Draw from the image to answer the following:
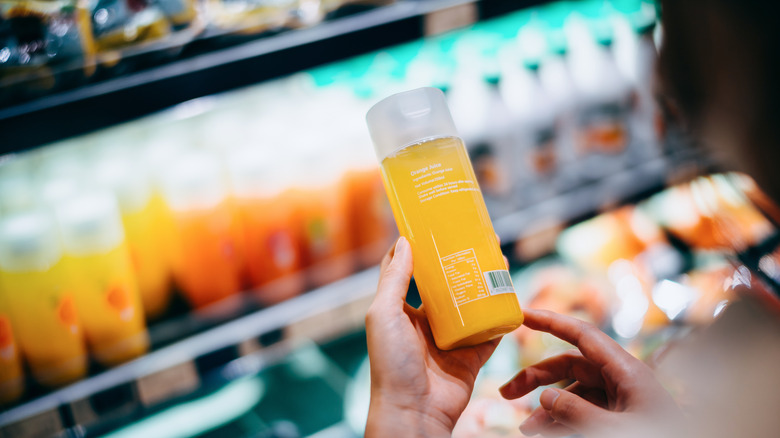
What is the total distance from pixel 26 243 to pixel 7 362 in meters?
0.24

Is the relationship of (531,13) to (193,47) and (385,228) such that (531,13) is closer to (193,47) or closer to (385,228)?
(385,228)

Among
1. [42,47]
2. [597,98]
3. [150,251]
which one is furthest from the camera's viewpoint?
[597,98]

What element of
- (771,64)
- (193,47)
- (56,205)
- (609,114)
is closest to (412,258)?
(771,64)

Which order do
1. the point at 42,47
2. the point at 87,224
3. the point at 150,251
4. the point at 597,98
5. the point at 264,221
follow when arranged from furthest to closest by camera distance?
the point at 597,98, the point at 264,221, the point at 150,251, the point at 87,224, the point at 42,47

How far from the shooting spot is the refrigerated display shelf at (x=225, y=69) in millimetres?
896

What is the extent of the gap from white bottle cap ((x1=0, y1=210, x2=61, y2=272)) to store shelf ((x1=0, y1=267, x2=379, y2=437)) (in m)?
0.26

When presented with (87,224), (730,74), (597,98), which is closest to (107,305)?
(87,224)

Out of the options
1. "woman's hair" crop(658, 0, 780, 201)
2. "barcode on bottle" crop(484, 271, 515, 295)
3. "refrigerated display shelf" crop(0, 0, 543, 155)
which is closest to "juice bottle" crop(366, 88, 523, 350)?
"barcode on bottle" crop(484, 271, 515, 295)

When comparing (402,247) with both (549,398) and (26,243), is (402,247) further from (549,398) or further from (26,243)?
(26,243)

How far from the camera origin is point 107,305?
106cm

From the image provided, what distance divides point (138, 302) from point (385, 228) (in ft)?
2.09

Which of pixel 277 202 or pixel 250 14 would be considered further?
pixel 277 202

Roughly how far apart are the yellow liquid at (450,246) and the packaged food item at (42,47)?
66cm

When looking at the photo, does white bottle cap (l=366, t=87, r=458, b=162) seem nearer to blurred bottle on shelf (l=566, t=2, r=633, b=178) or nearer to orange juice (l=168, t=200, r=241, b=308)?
orange juice (l=168, t=200, r=241, b=308)
